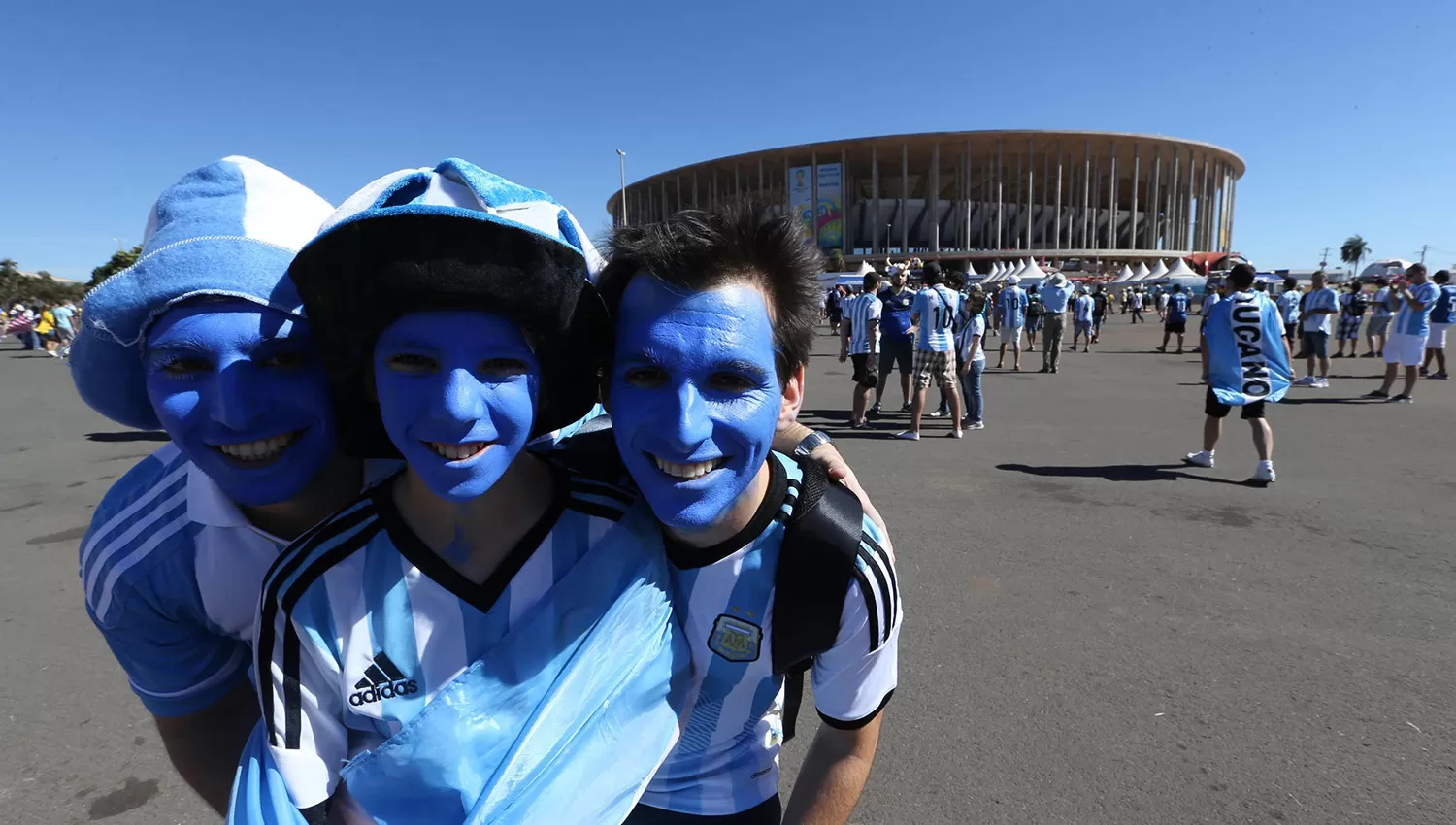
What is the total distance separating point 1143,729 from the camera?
286cm

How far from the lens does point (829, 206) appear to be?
57594 millimetres

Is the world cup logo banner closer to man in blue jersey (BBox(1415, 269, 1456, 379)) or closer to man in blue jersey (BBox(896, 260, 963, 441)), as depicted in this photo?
man in blue jersey (BBox(896, 260, 963, 441))

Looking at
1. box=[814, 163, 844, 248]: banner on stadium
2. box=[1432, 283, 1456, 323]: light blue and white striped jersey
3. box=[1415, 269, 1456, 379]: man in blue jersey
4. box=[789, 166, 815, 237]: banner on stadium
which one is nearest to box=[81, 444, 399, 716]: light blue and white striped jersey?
box=[1415, 269, 1456, 379]: man in blue jersey

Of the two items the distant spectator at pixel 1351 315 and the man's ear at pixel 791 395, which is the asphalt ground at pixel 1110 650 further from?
the distant spectator at pixel 1351 315

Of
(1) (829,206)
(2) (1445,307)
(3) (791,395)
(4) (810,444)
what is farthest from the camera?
(1) (829,206)

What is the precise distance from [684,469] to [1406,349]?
1333cm

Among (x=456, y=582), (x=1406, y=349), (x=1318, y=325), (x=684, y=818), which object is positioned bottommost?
(x=684, y=818)

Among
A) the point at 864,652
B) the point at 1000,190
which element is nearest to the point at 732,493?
the point at 864,652

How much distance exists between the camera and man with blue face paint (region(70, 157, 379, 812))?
3.95 ft

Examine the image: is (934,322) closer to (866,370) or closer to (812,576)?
(866,370)

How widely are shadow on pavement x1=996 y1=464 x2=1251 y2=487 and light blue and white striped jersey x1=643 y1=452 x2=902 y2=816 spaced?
5860 millimetres

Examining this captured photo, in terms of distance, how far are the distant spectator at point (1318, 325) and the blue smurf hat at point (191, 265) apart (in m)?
14.7

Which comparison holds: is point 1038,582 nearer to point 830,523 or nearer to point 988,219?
point 830,523

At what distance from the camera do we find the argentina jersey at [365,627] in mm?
1164
